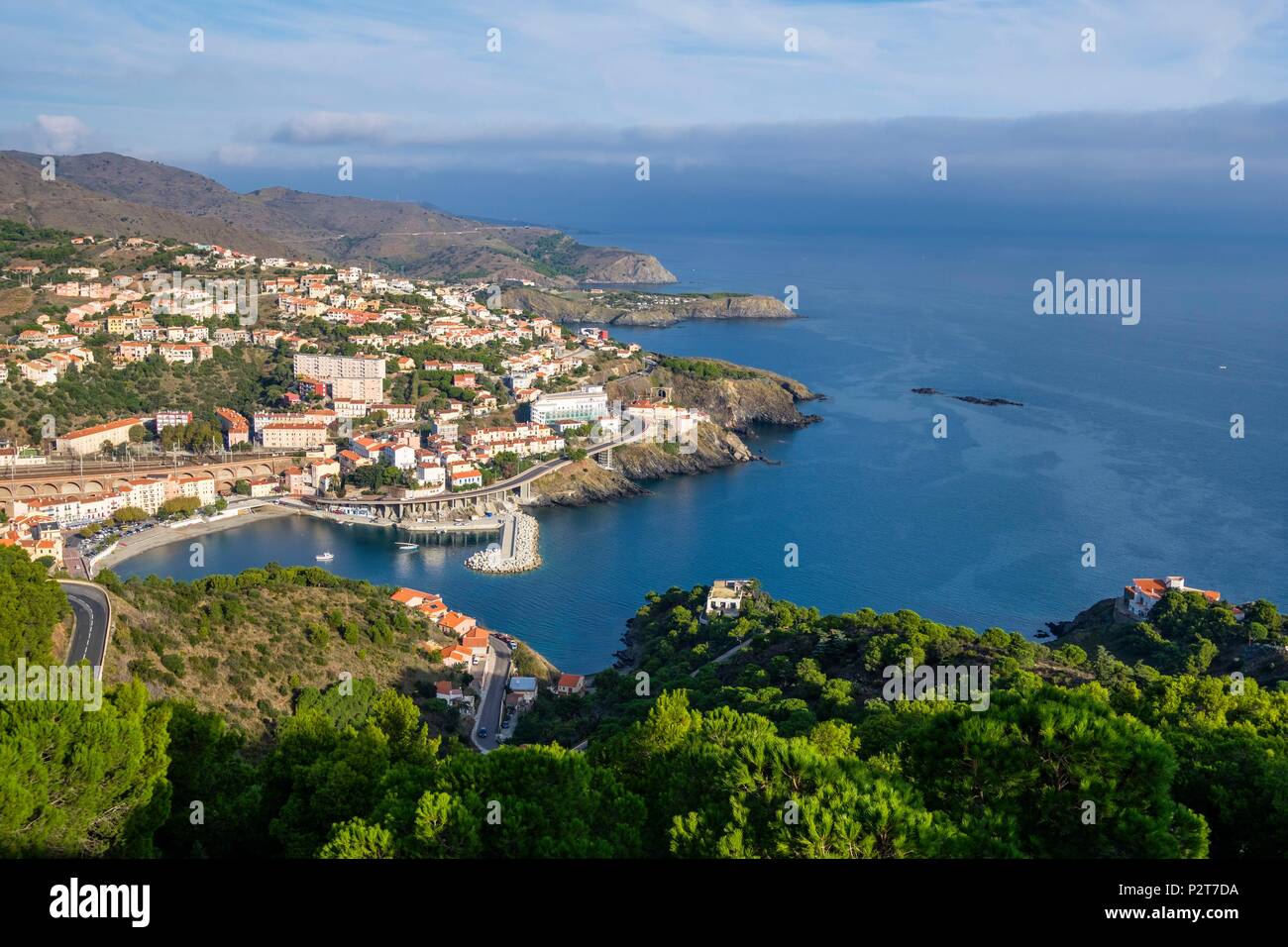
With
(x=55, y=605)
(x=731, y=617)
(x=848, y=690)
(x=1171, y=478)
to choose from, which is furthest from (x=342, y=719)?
(x=1171, y=478)

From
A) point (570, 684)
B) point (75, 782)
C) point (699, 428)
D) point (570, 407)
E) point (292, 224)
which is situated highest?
point (292, 224)

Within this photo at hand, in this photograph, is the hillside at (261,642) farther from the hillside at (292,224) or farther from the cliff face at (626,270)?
the cliff face at (626,270)

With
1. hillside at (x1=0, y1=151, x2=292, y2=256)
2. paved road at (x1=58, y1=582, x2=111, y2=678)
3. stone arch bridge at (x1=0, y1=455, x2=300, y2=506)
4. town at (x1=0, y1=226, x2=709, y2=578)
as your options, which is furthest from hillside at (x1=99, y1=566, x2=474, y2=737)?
hillside at (x1=0, y1=151, x2=292, y2=256)

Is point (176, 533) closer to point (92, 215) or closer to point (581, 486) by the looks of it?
point (581, 486)

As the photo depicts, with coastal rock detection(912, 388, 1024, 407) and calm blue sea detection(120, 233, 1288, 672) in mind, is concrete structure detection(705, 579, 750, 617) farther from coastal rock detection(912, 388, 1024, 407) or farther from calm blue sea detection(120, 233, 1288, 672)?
coastal rock detection(912, 388, 1024, 407)

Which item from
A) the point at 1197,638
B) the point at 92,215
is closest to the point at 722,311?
the point at 92,215
